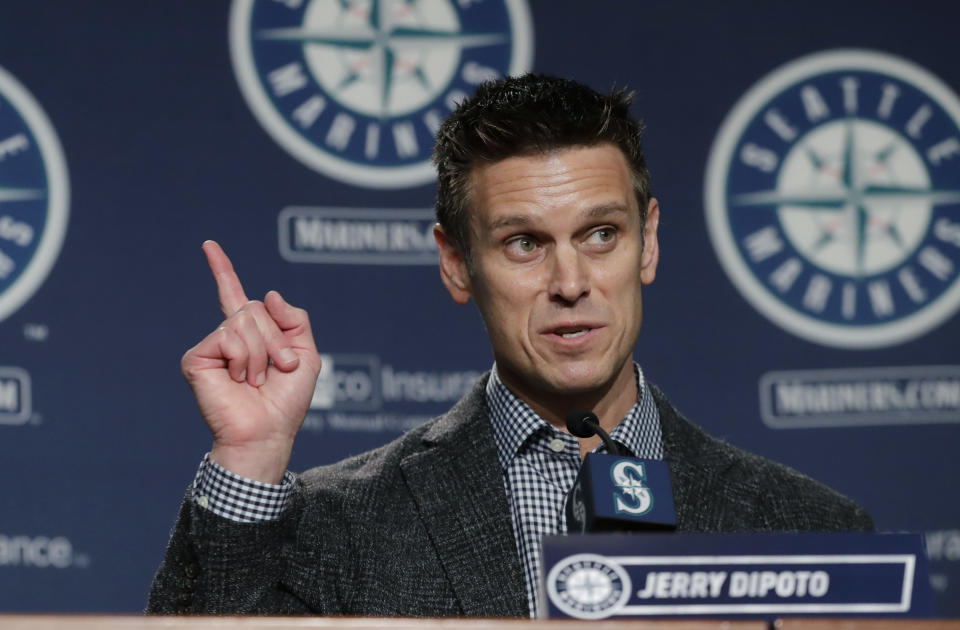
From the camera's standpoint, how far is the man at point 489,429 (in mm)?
1503

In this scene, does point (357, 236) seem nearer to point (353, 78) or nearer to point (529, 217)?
point (353, 78)

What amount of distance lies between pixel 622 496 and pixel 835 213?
6.29 ft

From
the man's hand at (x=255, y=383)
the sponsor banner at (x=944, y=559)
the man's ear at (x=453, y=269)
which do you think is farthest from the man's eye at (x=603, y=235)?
the sponsor banner at (x=944, y=559)

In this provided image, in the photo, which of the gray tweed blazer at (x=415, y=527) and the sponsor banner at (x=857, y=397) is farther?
the sponsor banner at (x=857, y=397)

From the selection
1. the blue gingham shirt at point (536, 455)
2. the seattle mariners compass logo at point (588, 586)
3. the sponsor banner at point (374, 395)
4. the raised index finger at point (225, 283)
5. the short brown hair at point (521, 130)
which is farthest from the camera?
the sponsor banner at point (374, 395)

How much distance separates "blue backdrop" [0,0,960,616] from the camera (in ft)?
8.79

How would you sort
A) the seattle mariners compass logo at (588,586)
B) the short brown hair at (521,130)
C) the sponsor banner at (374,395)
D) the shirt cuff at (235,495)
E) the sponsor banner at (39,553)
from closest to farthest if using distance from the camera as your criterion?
1. the seattle mariners compass logo at (588,586)
2. the shirt cuff at (235,495)
3. the short brown hair at (521,130)
4. the sponsor banner at (39,553)
5. the sponsor banner at (374,395)

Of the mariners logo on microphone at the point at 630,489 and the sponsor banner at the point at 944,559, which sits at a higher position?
the mariners logo on microphone at the point at 630,489

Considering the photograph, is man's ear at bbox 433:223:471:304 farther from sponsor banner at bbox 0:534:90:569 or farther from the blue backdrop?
sponsor banner at bbox 0:534:90:569

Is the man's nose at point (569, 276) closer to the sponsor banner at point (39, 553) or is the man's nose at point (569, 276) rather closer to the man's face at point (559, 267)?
the man's face at point (559, 267)

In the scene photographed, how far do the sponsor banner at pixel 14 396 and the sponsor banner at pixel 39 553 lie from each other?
0.82ft

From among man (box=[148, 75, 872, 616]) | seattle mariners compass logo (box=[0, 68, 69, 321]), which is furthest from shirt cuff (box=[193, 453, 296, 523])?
seattle mariners compass logo (box=[0, 68, 69, 321])

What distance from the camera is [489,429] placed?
183 cm

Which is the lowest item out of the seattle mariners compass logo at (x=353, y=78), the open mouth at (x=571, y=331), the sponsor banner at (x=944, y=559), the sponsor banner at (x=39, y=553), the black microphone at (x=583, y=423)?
the sponsor banner at (x=944, y=559)
